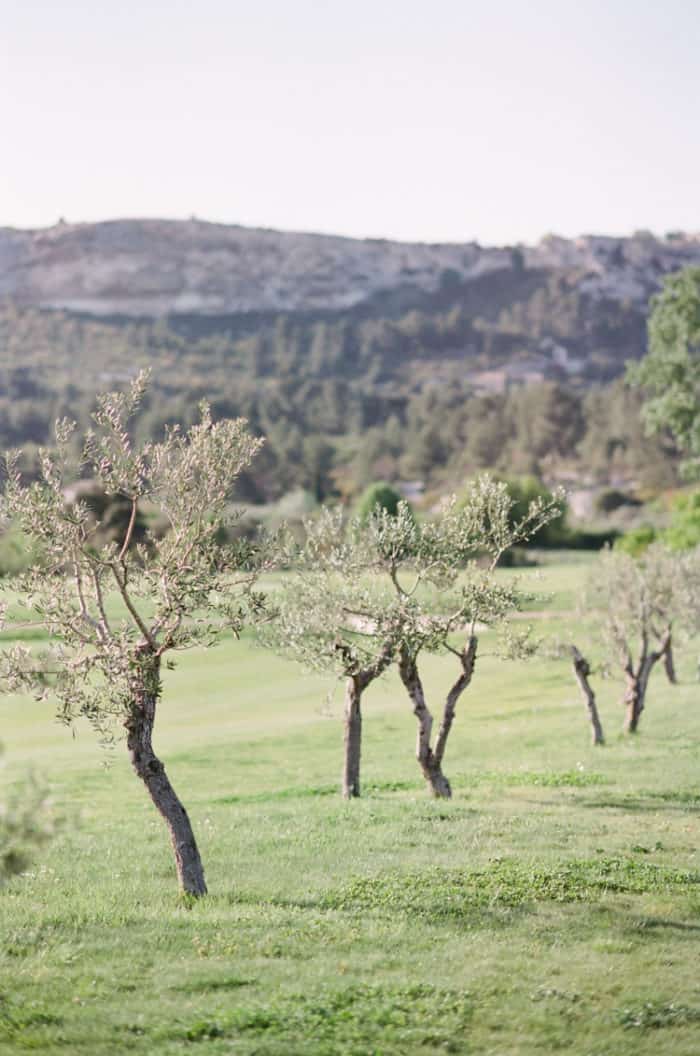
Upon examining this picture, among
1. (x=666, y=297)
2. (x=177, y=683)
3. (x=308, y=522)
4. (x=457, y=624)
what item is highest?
(x=666, y=297)

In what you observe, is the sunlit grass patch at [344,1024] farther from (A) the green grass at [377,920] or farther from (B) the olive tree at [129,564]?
(B) the olive tree at [129,564]

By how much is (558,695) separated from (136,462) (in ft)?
113

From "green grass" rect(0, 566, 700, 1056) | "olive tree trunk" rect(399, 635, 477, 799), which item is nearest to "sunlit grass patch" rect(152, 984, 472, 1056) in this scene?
"green grass" rect(0, 566, 700, 1056)

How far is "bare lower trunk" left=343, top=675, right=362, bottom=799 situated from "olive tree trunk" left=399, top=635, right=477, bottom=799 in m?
1.04

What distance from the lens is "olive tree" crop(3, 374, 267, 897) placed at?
596 inches

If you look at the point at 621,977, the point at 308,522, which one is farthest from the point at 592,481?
the point at 621,977

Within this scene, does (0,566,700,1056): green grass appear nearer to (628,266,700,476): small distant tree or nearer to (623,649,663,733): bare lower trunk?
(623,649,663,733): bare lower trunk

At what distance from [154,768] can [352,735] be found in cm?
980

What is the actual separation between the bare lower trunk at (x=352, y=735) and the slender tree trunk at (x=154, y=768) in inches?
334

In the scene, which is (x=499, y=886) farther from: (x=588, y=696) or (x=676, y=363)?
(x=676, y=363)

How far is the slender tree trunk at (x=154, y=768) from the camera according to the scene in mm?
15125

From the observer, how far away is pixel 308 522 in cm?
2550

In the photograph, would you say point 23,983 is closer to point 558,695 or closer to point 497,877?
point 497,877

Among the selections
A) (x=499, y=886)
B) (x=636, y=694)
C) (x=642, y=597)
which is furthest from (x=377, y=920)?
(x=642, y=597)
